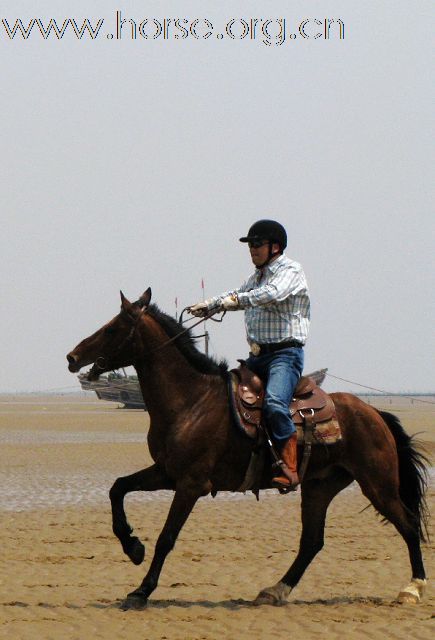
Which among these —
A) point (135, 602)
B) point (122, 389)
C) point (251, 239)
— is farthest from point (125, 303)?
point (122, 389)

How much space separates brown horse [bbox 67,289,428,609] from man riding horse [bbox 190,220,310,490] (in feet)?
0.94

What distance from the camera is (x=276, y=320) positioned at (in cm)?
902

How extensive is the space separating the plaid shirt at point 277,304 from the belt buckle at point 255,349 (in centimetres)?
3

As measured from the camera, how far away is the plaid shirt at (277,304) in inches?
345

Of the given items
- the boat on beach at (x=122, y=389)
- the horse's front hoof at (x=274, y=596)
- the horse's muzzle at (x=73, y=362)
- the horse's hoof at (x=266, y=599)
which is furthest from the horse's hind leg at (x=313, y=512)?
the boat on beach at (x=122, y=389)

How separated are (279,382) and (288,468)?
0.66m

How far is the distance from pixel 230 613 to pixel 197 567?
94.4 inches

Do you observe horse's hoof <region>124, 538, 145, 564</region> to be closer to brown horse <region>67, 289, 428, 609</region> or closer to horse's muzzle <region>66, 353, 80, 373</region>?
brown horse <region>67, 289, 428, 609</region>

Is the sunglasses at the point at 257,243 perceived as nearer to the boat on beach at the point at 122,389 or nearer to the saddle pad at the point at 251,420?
the saddle pad at the point at 251,420

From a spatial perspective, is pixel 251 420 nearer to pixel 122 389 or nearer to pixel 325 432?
pixel 325 432

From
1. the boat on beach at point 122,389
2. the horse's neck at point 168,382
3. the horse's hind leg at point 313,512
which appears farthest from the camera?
the boat on beach at point 122,389

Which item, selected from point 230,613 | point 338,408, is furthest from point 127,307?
point 230,613

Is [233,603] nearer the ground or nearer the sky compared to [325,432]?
nearer the ground

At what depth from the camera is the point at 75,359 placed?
28.7ft
